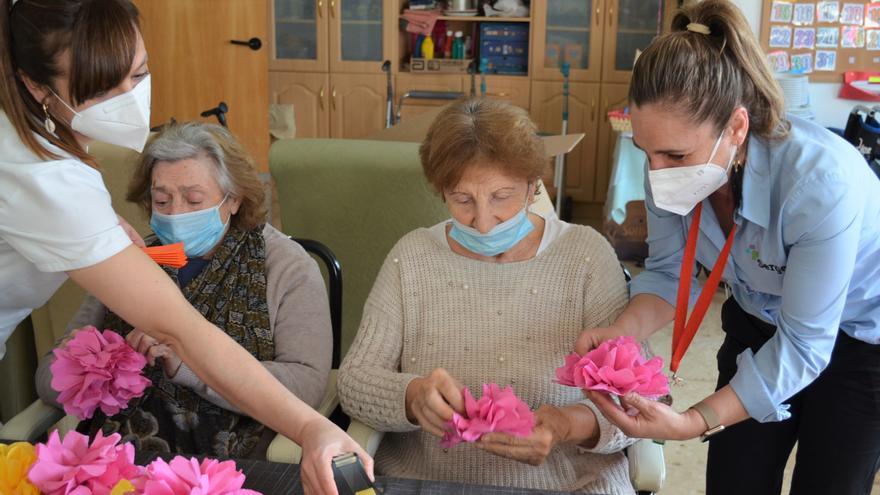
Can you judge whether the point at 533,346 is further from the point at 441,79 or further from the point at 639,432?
the point at 441,79

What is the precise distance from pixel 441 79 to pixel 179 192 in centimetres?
425

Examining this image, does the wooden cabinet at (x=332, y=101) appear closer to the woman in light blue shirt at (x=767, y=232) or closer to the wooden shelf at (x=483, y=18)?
the wooden shelf at (x=483, y=18)

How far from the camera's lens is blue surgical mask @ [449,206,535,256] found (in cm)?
180

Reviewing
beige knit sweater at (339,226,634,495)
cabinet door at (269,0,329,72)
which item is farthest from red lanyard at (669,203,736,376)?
cabinet door at (269,0,329,72)

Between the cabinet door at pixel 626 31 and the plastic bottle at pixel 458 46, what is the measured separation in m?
1.01

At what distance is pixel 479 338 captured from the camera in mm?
1802

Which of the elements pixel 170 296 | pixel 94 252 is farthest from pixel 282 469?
pixel 94 252

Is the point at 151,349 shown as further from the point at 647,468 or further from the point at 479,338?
the point at 647,468

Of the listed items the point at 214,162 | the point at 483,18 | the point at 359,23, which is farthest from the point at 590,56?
the point at 214,162

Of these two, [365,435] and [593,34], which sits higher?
[593,34]

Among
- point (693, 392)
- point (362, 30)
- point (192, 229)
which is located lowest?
point (693, 392)

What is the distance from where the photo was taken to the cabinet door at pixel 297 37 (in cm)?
620

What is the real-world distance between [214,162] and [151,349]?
51 cm

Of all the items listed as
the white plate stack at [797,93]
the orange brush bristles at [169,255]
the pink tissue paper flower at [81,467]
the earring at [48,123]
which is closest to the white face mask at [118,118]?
the earring at [48,123]
